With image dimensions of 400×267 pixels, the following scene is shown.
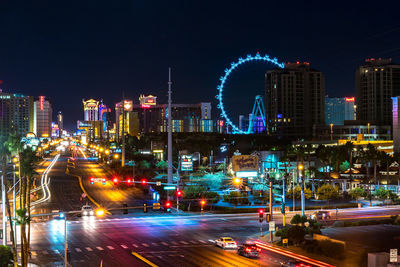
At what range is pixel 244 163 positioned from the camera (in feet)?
278

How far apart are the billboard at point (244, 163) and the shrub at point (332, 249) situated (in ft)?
128

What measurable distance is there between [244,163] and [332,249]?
41.5m

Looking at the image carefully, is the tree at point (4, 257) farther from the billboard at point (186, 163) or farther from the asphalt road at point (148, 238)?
the billboard at point (186, 163)

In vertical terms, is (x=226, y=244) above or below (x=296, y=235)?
below

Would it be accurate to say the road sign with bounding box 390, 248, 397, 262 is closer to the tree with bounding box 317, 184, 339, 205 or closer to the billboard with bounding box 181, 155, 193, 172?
the tree with bounding box 317, 184, 339, 205

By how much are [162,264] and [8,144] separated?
53.8ft

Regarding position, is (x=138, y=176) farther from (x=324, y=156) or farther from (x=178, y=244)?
(x=178, y=244)

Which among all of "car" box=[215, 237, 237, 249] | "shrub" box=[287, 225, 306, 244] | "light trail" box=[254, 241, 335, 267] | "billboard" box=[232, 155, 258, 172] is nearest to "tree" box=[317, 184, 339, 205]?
"billboard" box=[232, 155, 258, 172]

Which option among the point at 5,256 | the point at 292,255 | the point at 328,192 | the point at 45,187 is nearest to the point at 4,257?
the point at 5,256

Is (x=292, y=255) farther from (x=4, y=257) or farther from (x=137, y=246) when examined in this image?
(x=4, y=257)

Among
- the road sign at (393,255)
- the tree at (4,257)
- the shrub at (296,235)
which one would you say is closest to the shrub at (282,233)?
the shrub at (296,235)

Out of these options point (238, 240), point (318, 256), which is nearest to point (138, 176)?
point (238, 240)

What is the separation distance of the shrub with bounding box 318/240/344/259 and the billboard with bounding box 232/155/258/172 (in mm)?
39159

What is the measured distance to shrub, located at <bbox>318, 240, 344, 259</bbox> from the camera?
43094 millimetres
